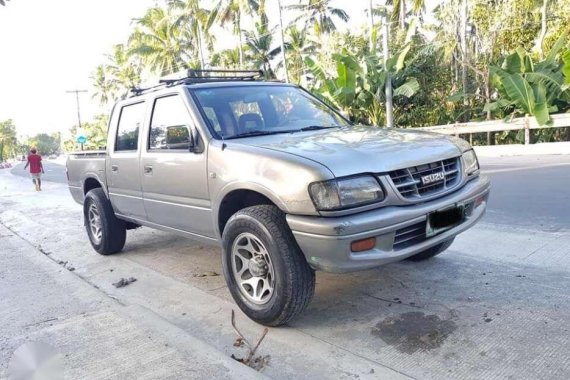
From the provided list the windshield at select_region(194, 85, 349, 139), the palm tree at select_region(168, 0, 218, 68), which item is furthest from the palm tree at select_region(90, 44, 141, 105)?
the windshield at select_region(194, 85, 349, 139)

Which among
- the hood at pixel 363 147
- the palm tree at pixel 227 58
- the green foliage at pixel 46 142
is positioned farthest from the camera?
the green foliage at pixel 46 142

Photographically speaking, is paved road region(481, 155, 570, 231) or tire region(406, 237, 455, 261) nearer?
tire region(406, 237, 455, 261)

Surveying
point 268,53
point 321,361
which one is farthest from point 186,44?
point 321,361

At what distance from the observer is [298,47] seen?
112ft

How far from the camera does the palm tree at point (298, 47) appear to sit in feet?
112

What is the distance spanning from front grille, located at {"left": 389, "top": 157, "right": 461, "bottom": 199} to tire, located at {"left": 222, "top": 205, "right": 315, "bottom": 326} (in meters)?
0.81

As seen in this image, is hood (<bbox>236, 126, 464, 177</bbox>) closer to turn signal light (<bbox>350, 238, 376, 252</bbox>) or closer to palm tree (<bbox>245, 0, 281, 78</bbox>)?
turn signal light (<bbox>350, 238, 376, 252</bbox>)

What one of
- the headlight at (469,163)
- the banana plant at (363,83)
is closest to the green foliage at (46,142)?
the banana plant at (363,83)

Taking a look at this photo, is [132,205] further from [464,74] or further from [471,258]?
[464,74]

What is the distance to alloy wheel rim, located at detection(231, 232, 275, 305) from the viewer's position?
11.0ft

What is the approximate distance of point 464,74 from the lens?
67.8 ft

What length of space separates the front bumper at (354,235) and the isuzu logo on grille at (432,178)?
0.18 m

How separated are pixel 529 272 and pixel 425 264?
88cm

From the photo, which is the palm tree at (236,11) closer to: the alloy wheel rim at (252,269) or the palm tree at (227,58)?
the palm tree at (227,58)
